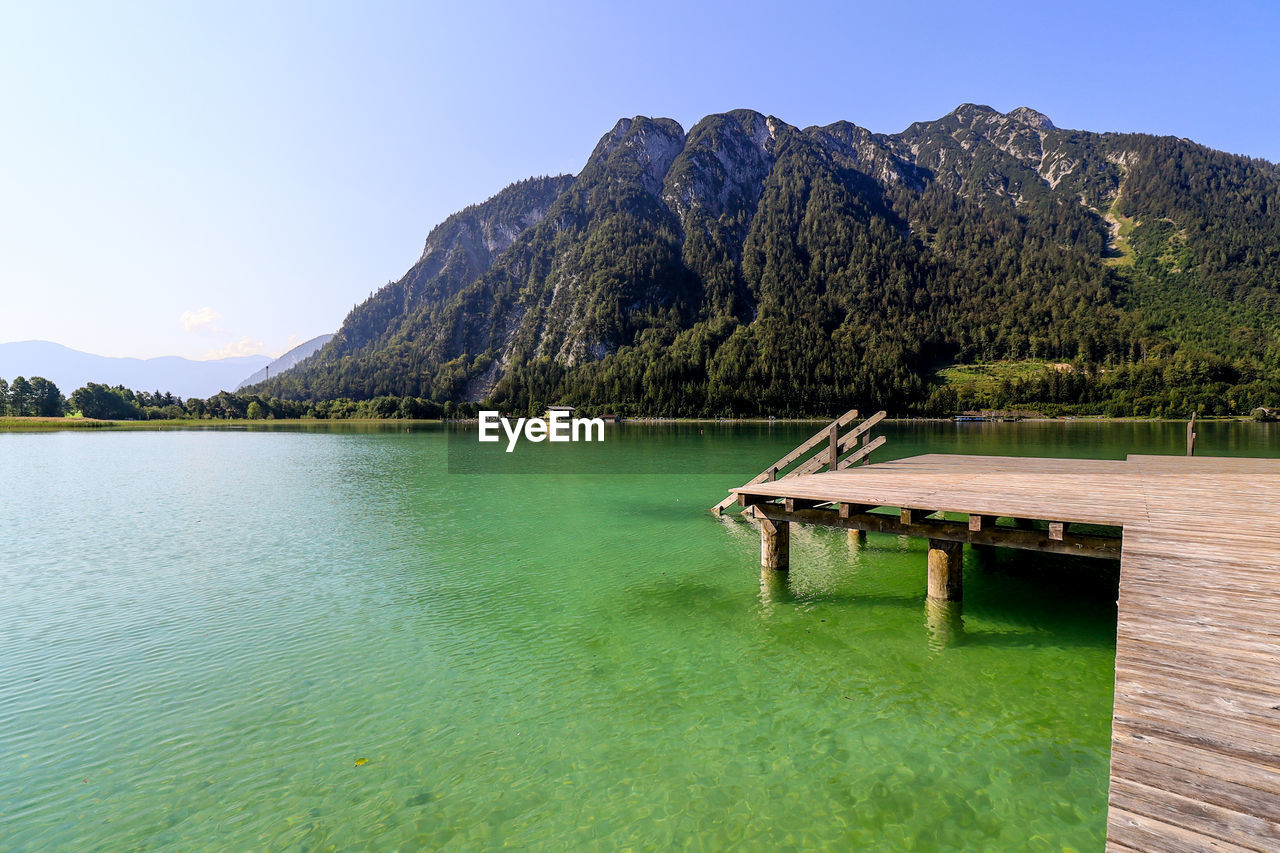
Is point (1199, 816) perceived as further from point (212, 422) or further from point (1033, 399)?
point (212, 422)

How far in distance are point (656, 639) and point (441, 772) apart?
202 inches

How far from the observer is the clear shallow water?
6414mm

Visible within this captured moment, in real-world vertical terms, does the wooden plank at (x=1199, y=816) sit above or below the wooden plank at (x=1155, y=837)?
above

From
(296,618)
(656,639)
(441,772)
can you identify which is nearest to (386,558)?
(296,618)

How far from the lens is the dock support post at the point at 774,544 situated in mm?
15625

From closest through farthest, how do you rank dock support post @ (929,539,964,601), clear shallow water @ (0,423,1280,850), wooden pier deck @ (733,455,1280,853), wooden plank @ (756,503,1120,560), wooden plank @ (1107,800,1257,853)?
1. wooden plank @ (1107,800,1257,853)
2. wooden pier deck @ (733,455,1280,853)
3. clear shallow water @ (0,423,1280,850)
4. wooden plank @ (756,503,1120,560)
5. dock support post @ (929,539,964,601)

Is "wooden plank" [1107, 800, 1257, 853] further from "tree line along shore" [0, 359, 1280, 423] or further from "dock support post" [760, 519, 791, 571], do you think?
"tree line along shore" [0, 359, 1280, 423]

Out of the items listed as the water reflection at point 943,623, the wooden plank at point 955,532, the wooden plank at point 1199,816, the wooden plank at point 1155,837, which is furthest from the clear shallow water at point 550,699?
the wooden plank at point 1155,837

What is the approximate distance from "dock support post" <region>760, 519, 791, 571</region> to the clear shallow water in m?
0.63

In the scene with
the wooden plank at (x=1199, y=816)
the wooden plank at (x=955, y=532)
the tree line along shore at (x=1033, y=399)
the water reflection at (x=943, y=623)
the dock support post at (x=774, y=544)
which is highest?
the tree line along shore at (x=1033, y=399)

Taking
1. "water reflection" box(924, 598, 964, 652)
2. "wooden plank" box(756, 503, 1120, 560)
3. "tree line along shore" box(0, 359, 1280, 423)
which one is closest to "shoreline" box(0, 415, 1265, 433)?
"tree line along shore" box(0, 359, 1280, 423)

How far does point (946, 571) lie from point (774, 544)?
4.29 meters

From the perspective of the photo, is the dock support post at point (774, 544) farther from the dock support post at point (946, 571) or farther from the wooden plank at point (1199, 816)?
the wooden plank at point (1199, 816)

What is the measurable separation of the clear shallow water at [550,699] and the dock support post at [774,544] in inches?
24.8
